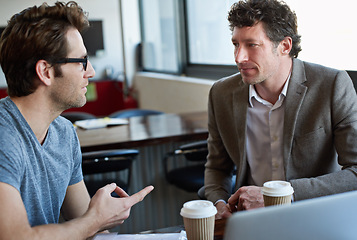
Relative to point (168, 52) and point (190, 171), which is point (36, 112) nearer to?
point (190, 171)

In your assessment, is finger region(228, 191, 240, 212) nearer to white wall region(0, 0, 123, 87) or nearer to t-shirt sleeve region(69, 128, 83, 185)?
t-shirt sleeve region(69, 128, 83, 185)

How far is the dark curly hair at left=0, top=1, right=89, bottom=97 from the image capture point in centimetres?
140

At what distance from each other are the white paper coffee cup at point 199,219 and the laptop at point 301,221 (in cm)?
32

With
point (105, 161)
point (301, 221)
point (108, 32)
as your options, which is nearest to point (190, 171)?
point (105, 161)

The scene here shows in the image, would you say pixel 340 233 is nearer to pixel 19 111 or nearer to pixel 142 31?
pixel 19 111

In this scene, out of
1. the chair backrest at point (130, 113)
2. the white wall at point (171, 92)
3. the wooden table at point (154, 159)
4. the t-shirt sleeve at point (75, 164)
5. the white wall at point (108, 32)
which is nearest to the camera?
the t-shirt sleeve at point (75, 164)

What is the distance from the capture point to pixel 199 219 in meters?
1.13

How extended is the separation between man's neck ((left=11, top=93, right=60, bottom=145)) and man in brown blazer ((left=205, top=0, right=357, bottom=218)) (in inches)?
28.3

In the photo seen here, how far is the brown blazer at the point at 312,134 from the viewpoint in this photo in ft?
5.50

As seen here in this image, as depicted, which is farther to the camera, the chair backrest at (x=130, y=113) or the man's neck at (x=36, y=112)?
the chair backrest at (x=130, y=113)

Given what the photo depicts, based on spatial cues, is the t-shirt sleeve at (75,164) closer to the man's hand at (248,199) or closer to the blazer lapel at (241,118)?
the man's hand at (248,199)

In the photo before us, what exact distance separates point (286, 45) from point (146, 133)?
1.27 metres

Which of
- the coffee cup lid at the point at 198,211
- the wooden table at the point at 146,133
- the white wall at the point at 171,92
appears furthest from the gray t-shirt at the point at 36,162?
the white wall at the point at 171,92

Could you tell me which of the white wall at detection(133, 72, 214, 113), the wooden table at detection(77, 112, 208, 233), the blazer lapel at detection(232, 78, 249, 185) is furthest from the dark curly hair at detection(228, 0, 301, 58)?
the white wall at detection(133, 72, 214, 113)
